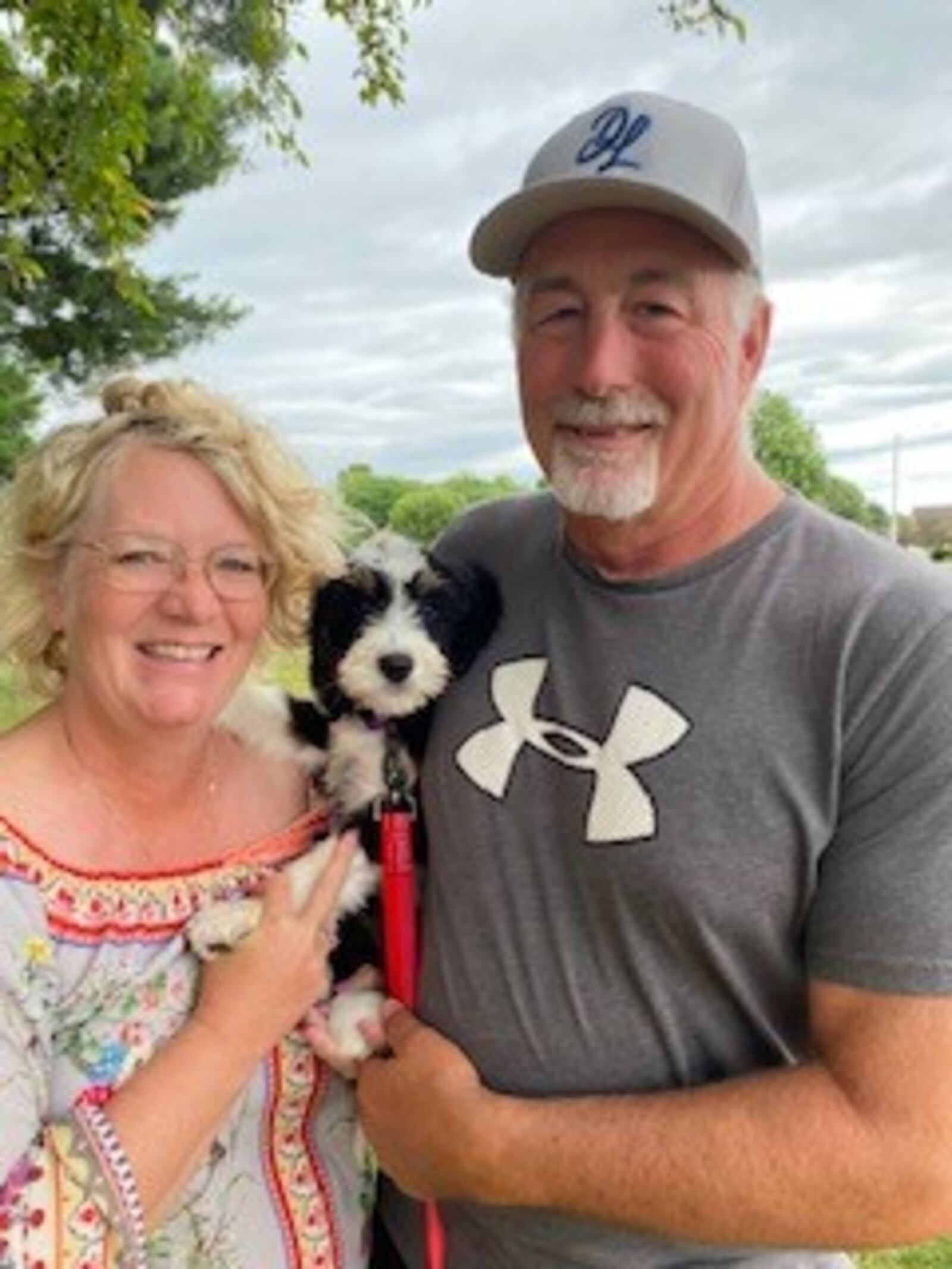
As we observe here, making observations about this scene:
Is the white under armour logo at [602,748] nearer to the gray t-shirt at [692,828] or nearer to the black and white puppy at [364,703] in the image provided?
the gray t-shirt at [692,828]

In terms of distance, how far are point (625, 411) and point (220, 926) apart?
1.00 meters

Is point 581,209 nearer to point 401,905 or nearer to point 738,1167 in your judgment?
point 401,905

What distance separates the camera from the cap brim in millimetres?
2139

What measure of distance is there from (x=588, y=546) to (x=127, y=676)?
0.74 metres

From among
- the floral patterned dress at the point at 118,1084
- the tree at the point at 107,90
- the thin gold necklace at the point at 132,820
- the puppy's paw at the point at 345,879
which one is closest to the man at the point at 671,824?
the floral patterned dress at the point at 118,1084

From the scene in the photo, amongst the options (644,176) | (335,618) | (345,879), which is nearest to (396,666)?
(335,618)

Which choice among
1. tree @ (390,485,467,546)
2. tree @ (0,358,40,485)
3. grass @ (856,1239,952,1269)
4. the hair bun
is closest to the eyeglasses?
the hair bun

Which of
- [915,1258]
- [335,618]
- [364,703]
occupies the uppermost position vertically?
[335,618]

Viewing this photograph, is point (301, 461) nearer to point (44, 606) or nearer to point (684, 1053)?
point (44, 606)

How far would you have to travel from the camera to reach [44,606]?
2498mm

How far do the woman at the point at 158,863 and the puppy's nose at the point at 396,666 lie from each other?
0.19 m

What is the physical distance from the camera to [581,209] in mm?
2223

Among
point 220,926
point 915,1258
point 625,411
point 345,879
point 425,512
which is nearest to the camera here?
point 625,411

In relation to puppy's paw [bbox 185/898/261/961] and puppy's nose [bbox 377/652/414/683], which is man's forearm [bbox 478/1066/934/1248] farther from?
puppy's nose [bbox 377/652/414/683]
